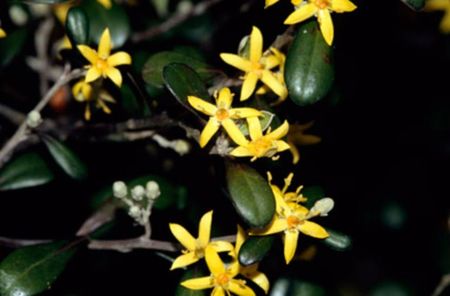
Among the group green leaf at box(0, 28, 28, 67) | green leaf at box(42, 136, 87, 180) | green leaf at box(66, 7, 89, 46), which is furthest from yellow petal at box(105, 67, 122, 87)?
green leaf at box(0, 28, 28, 67)

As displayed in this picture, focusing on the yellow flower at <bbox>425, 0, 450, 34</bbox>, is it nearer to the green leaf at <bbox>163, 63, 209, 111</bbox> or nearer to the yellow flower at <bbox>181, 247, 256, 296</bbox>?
the green leaf at <bbox>163, 63, 209, 111</bbox>

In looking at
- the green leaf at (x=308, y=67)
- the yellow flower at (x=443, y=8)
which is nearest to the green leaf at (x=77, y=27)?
the green leaf at (x=308, y=67)

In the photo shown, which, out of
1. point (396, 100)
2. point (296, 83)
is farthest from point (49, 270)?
point (396, 100)

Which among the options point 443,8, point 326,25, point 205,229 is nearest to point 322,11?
point 326,25

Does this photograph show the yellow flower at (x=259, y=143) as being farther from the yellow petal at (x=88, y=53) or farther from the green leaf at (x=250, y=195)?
the yellow petal at (x=88, y=53)

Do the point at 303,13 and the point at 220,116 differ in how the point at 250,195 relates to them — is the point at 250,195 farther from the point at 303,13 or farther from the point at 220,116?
the point at 303,13
